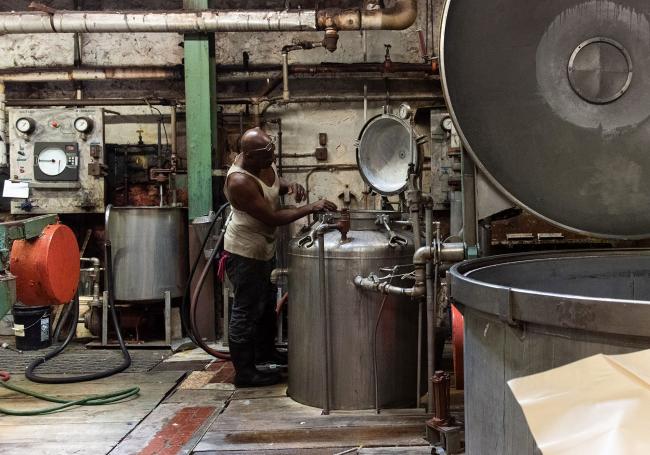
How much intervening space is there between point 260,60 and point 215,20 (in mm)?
877

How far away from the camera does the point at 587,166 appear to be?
5.27 ft

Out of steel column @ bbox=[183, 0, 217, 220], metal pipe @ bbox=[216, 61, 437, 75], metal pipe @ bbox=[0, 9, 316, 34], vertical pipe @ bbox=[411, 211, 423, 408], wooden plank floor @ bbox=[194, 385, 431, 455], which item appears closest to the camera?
wooden plank floor @ bbox=[194, 385, 431, 455]

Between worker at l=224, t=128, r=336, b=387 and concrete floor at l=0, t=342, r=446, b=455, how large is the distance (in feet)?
0.78

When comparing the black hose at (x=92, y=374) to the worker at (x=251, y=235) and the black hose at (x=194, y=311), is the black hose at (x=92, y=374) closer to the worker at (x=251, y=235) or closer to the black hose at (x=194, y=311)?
the black hose at (x=194, y=311)

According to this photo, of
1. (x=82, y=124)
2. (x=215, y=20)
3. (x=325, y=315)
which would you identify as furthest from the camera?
(x=82, y=124)

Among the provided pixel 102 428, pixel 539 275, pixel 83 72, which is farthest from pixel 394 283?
pixel 83 72

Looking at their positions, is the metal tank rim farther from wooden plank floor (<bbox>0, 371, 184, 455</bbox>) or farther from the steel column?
the steel column

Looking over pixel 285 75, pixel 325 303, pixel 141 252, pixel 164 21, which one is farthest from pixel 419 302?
pixel 164 21

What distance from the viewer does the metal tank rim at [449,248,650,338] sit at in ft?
2.69

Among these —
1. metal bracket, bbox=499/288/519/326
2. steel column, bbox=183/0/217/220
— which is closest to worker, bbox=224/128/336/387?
steel column, bbox=183/0/217/220

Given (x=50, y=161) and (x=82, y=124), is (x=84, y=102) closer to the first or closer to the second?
(x=82, y=124)

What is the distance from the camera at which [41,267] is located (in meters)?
2.88

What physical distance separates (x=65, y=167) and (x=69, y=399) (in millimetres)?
2102

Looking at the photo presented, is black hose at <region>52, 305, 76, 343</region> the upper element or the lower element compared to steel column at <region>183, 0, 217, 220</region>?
lower
